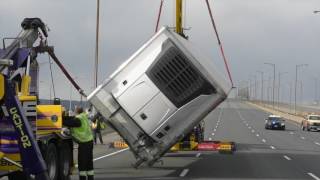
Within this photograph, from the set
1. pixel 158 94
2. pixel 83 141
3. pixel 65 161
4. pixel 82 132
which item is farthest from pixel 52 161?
pixel 158 94

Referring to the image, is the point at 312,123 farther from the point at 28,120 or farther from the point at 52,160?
the point at 28,120

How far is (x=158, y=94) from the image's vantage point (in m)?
15.9

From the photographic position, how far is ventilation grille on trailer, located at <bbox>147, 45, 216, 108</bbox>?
52.1 ft

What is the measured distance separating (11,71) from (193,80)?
504 centimetres

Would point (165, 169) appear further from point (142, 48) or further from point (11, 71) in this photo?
point (11, 71)

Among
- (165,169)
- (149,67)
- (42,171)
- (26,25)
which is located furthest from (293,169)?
(42,171)

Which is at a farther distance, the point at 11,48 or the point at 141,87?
the point at 141,87

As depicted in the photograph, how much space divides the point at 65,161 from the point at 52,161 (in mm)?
1192

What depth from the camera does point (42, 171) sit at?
10328 mm

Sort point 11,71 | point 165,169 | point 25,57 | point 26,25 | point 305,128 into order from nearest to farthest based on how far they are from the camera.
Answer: point 11,71, point 25,57, point 26,25, point 165,169, point 305,128

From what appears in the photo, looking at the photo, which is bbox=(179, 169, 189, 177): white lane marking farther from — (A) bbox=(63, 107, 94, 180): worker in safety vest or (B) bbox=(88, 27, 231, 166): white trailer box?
(A) bbox=(63, 107, 94, 180): worker in safety vest

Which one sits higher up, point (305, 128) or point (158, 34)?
point (158, 34)

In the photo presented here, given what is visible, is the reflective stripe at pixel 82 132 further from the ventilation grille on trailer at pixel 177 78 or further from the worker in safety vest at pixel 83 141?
the ventilation grille on trailer at pixel 177 78

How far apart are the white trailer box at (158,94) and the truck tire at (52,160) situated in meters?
2.37
